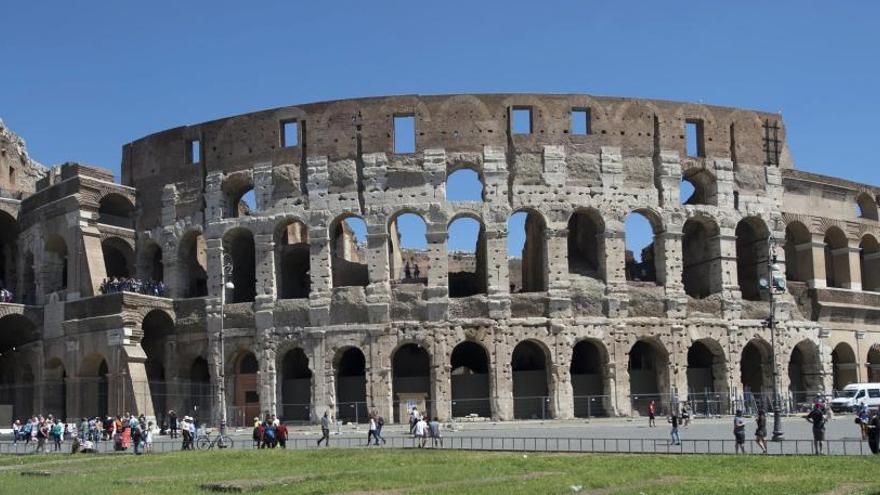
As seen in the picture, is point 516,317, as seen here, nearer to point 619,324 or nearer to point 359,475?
point 619,324

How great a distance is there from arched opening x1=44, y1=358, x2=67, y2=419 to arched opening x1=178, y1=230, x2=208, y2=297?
6.33 meters

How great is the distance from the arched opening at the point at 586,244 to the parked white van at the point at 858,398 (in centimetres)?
1112

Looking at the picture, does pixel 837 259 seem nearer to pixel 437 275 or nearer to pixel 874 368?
pixel 874 368

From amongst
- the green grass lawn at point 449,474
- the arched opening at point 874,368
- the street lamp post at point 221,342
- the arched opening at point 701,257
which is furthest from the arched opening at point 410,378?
the arched opening at point 874,368

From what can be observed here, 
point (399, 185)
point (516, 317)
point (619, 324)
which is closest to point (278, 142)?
point (399, 185)

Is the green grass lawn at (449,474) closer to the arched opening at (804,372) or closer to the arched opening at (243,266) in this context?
the arched opening at (243,266)

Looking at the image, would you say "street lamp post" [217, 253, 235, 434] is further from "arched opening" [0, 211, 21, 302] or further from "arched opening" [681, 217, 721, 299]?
"arched opening" [681, 217, 721, 299]

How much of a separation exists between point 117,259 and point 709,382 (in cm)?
2770

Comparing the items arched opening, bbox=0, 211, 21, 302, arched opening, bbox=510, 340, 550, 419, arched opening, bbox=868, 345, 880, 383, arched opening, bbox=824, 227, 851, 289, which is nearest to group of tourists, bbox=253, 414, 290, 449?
arched opening, bbox=510, 340, 550, 419

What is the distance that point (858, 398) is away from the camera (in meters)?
47.0

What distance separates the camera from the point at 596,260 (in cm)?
4953

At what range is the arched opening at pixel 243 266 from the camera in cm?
5031

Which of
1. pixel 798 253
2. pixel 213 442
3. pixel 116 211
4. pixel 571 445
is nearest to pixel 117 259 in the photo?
pixel 116 211

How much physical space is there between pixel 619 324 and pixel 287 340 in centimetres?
1351
